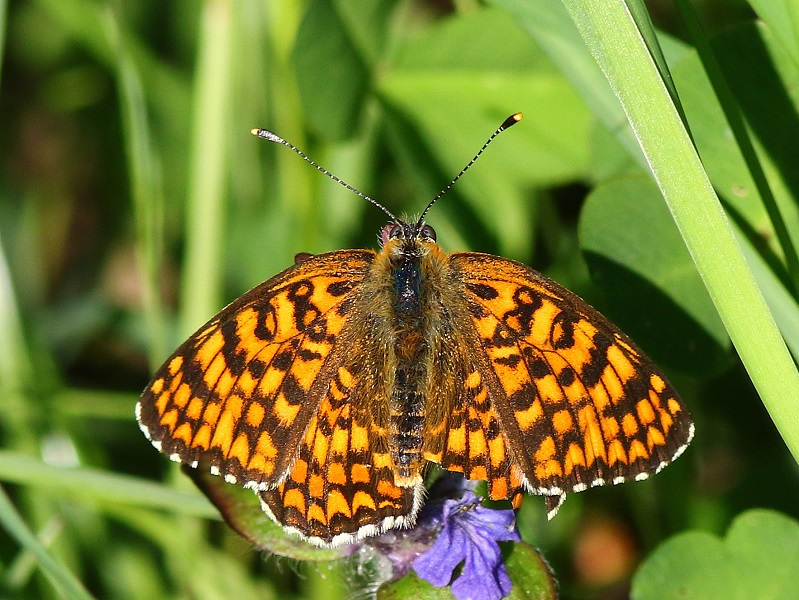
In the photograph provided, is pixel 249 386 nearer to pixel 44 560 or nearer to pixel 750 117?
pixel 44 560

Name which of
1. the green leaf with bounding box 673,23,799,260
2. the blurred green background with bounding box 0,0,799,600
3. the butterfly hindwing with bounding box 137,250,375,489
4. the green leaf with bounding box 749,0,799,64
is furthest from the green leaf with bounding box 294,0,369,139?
the green leaf with bounding box 749,0,799,64

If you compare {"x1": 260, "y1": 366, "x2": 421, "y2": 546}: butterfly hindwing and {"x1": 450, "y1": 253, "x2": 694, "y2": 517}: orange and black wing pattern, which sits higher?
{"x1": 450, "y1": 253, "x2": 694, "y2": 517}: orange and black wing pattern

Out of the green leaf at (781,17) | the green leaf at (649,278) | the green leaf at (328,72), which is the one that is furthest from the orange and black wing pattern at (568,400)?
the green leaf at (328,72)

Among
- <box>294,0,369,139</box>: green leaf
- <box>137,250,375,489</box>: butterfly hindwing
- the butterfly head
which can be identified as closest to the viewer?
<box>137,250,375,489</box>: butterfly hindwing

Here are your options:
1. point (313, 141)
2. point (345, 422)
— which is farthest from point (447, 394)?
point (313, 141)

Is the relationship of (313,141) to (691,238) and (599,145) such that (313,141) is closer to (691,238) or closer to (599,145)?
(599,145)

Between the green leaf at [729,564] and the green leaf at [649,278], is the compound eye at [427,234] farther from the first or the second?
the green leaf at [729,564]

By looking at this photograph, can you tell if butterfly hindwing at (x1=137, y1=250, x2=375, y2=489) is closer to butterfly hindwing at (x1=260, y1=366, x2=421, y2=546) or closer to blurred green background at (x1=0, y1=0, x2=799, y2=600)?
butterfly hindwing at (x1=260, y1=366, x2=421, y2=546)
